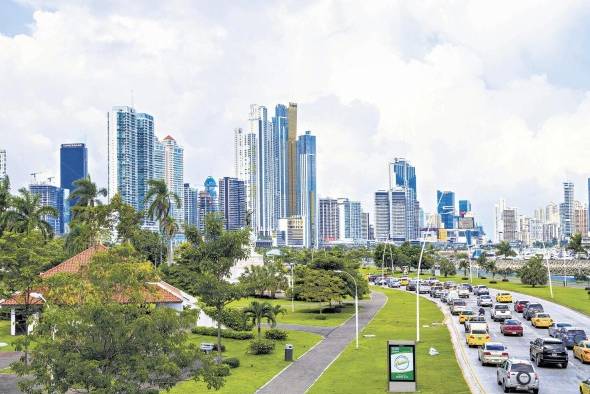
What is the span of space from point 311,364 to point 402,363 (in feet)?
41.8

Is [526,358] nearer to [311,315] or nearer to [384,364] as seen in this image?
[384,364]

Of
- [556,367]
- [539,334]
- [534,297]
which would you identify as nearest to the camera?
[556,367]

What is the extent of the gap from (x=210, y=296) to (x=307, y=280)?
3878cm

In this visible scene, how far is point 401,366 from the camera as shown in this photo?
128 feet

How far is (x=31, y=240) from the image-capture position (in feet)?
173

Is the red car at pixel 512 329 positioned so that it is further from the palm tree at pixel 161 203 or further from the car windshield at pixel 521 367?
the palm tree at pixel 161 203

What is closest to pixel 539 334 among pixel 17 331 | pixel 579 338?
pixel 579 338

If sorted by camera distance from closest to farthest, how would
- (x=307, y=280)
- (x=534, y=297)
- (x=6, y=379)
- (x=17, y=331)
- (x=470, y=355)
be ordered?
(x=6, y=379) → (x=470, y=355) → (x=17, y=331) → (x=307, y=280) → (x=534, y=297)

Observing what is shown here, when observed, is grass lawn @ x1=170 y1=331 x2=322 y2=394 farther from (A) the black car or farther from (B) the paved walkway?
(A) the black car

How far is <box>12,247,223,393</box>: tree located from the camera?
1104 inches

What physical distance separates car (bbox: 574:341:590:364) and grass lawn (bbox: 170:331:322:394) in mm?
18979

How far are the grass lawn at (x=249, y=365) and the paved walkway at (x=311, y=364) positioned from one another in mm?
723

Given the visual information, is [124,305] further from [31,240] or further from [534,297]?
[534,297]

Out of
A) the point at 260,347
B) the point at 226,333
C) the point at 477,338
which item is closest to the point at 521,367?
the point at 477,338
